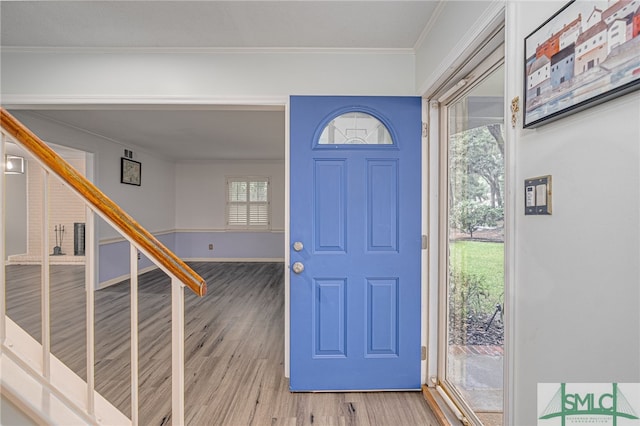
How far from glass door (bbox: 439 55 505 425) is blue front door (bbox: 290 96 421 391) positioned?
21 cm

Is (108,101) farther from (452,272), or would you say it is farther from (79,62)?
(452,272)

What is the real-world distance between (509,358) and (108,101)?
114 inches

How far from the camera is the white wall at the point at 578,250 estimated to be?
83cm

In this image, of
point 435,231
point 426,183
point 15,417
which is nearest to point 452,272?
point 435,231

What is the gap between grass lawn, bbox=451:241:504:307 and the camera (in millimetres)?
1655

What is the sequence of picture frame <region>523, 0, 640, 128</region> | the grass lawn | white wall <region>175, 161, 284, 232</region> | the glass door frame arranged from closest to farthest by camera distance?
picture frame <region>523, 0, 640, 128</region>
the grass lawn
the glass door frame
white wall <region>175, 161, 284, 232</region>

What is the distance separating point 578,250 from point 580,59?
54 cm

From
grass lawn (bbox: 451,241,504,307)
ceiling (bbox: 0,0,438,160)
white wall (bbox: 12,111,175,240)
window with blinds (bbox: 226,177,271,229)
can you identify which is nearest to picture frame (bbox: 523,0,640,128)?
grass lawn (bbox: 451,241,504,307)

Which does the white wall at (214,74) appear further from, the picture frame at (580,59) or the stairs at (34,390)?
the stairs at (34,390)

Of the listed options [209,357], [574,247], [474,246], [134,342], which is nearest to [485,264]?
A: [474,246]

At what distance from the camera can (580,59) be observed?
0.93 metres

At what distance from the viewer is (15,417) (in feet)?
3.75

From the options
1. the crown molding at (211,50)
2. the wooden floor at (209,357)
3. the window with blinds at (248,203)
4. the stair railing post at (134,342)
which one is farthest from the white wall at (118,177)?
the stair railing post at (134,342)

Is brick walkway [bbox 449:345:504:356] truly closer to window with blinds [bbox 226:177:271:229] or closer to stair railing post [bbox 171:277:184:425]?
stair railing post [bbox 171:277:184:425]
